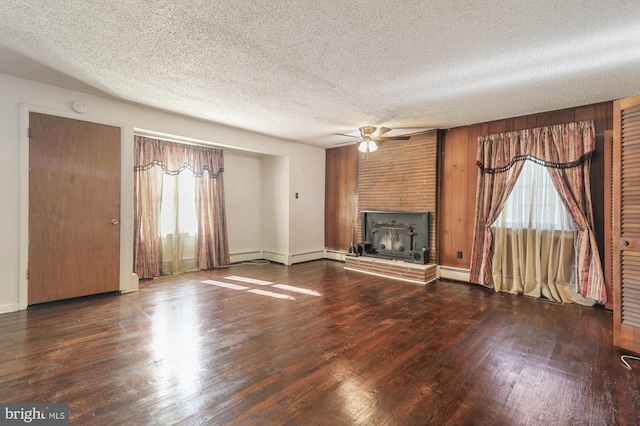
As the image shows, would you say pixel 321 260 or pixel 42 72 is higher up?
pixel 42 72

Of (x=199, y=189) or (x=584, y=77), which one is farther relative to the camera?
(x=199, y=189)

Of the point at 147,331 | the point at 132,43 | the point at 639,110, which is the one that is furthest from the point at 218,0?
the point at 639,110

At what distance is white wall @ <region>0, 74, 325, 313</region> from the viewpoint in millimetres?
3082

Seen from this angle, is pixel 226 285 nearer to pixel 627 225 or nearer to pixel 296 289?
pixel 296 289

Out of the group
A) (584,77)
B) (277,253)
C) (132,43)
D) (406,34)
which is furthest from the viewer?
(277,253)

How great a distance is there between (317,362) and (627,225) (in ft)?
9.05

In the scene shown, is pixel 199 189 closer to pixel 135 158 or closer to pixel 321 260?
pixel 135 158

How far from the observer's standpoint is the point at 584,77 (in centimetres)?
286

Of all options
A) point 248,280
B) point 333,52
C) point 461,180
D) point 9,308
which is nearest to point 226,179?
point 248,280

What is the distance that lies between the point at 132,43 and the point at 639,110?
4.13 meters

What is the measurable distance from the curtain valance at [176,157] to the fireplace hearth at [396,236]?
308 centimetres

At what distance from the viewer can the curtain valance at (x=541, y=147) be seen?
3.62 meters

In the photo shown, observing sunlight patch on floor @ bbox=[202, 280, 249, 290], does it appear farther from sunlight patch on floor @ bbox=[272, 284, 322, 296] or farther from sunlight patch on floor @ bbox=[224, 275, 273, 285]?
sunlight patch on floor @ bbox=[272, 284, 322, 296]

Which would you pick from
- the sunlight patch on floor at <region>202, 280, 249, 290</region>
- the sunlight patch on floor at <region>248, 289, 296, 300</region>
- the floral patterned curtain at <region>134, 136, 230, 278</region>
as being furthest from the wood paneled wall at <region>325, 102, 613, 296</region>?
the sunlight patch on floor at <region>202, 280, 249, 290</region>
